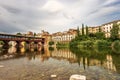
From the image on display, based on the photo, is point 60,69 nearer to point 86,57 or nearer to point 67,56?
point 86,57

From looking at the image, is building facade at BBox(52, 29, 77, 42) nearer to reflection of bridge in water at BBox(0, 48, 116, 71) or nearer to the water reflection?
the water reflection

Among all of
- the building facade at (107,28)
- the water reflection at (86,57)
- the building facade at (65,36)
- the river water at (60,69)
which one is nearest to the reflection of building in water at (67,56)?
the water reflection at (86,57)

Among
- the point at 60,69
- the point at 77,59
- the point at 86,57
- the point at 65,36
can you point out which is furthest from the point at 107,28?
the point at 60,69

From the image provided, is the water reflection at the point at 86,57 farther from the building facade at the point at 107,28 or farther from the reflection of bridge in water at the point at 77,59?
→ the building facade at the point at 107,28

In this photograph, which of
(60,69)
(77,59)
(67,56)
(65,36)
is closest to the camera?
(60,69)

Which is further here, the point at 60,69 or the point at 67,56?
the point at 67,56

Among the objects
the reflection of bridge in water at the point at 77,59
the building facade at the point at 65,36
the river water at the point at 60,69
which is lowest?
the river water at the point at 60,69

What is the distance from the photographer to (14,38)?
103375mm

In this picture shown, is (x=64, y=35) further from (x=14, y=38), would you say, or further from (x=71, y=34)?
(x=14, y=38)

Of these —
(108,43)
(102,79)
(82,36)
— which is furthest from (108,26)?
(102,79)

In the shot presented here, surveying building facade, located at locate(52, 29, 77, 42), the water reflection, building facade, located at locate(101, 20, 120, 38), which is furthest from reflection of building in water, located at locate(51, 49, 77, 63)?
building facade, located at locate(52, 29, 77, 42)

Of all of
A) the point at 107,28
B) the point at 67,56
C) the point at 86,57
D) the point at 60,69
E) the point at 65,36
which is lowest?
the point at 60,69

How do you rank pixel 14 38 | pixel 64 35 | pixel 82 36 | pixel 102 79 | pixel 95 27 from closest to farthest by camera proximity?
pixel 102 79 < pixel 82 36 < pixel 14 38 < pixel 95 27 < pixel 64 35

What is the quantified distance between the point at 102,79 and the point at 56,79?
4658 millimetres
